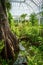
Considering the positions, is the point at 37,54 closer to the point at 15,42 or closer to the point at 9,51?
the point at 9,51

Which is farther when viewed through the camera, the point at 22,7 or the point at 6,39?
the point at 22,7

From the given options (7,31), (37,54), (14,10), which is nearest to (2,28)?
(7,31)

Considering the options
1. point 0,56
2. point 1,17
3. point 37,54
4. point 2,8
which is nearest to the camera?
point 37,54

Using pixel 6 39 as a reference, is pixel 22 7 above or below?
above

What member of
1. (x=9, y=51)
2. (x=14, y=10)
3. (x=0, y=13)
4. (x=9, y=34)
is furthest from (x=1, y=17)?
(x=14, y=10)

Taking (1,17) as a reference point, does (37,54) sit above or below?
below

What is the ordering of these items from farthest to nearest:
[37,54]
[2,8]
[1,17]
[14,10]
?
[14,10], [2,8], [1,17], [37,54]

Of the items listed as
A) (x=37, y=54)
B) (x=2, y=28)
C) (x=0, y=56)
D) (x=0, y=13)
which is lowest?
(x=0, y=56)

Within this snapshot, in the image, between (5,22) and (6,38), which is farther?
(5,22)

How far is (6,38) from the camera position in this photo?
8.27 metres

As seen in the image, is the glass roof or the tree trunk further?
the glass roof

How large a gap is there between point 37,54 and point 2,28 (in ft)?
8.16

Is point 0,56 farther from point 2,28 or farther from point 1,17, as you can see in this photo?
point 1,17

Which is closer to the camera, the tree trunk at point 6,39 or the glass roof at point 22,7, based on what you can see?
the tree trunk at point 6,39
